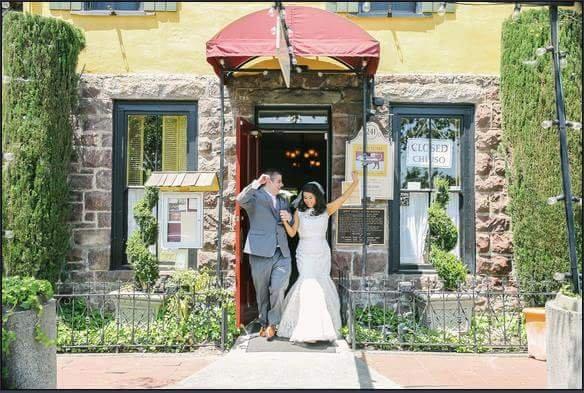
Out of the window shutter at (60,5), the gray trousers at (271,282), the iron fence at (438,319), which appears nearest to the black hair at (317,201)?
the gray trousers at (271,282)

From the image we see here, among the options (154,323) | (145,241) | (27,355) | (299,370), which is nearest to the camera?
(27,355)

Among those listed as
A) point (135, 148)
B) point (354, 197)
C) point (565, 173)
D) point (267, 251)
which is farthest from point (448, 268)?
point (135, 148)

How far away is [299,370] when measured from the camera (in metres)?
5.86

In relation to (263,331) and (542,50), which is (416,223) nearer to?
(263,331)

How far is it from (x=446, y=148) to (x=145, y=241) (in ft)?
14.6

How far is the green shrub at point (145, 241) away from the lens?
7.64 metres

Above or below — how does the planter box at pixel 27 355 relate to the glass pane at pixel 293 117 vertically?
below

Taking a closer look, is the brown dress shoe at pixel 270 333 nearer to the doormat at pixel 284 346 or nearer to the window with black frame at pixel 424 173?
the doormat at pixel 284 346

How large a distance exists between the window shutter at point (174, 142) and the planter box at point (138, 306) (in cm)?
202

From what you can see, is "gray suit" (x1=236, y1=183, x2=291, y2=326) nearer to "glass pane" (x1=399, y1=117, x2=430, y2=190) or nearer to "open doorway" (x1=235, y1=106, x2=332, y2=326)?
"open doorway" (x1=235, y1=106, x2=332, y2=326)

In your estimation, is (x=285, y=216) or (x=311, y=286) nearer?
(x=311, y=286)

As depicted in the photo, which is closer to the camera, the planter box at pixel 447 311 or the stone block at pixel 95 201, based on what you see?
the planter box at pixel 447 311

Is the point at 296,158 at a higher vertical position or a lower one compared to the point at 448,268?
higher

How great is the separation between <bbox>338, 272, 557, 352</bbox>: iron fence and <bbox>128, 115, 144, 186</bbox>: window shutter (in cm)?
328
